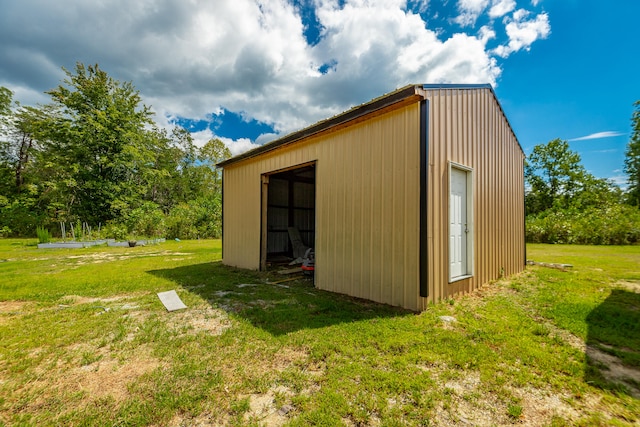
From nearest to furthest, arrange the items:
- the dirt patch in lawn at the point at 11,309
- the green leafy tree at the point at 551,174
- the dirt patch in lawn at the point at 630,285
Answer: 1. the dirt patch in lawn at the point at 11,309
2. the dirt patch in lawn at the point at 630,285
3. the green leafy tree at the point at 551,174

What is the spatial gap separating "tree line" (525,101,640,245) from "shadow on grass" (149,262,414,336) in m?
9.11

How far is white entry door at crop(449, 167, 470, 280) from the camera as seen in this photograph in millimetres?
4379

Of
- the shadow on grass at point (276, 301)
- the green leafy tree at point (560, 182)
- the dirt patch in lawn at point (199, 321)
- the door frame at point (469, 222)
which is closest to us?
the dirt patch in lawn at point (199, 321)

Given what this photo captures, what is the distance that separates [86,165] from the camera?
56.1 feet

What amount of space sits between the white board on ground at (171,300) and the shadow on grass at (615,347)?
487cm

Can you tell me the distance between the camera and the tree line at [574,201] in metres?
12.9

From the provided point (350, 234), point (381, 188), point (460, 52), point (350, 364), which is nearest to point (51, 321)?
point (350, 364)

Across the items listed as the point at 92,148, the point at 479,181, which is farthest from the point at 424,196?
the point at 92,148

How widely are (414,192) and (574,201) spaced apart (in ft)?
96.1

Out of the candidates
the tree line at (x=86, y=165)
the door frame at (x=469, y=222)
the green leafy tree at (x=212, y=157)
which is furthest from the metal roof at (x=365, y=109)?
the green leafy tree at (x=212, y=157)

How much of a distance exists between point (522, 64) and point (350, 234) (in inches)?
364

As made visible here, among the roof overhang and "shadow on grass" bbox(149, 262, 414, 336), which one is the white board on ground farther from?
the roof overhang

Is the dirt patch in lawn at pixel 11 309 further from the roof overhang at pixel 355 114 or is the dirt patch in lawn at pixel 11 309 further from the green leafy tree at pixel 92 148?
the green leafy tree at pixel 92 148

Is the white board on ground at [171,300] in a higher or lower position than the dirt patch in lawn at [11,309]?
higher
